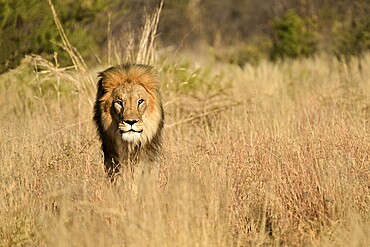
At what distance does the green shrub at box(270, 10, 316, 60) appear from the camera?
1619 cm

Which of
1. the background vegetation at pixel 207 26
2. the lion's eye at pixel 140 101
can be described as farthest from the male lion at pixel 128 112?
the background vegetation at pixel 207 26

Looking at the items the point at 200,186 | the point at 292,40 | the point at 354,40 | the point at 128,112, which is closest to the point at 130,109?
the point at 128,112

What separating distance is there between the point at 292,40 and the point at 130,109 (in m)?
11.5

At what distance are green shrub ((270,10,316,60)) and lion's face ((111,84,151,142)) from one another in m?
10.9

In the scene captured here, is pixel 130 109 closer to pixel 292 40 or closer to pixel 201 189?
pixel 201 189

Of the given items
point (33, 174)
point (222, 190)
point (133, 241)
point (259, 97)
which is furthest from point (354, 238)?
point (259, 97)

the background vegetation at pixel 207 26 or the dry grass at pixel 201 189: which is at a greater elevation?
the background vegetation at pixel 207 26

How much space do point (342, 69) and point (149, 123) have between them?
667 cm

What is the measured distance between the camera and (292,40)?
1625cm

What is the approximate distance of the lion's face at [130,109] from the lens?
5.14 metres

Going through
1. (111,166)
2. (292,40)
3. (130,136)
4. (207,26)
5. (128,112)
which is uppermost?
(207,26)

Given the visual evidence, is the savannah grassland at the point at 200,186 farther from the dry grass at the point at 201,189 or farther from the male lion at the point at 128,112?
the male lion at the point at 128,112

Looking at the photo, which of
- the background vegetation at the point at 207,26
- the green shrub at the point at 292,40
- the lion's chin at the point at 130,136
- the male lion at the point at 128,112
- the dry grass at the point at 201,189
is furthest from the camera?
the green shrub at the point at 292,40

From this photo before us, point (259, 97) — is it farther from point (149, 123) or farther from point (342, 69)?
point (149, 123)
